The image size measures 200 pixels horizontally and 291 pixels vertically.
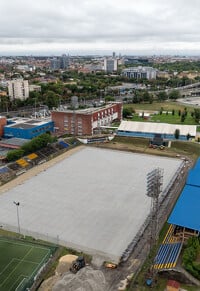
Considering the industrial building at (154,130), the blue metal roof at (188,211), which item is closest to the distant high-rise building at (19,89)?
the industrial building at (154,130)

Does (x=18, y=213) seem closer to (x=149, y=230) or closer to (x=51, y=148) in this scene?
(x=149, y=230)

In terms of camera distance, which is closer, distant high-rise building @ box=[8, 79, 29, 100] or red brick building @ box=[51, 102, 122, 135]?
red brick building @ box=[51, 102, 122, 135]

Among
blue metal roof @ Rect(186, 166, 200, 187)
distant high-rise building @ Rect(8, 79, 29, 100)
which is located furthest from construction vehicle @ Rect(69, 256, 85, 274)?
distant high-rise building @ Rect(8, 79, 29, 100)

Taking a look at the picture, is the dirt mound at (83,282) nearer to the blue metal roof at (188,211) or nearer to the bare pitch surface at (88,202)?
the bare pitch surface at (88,202)

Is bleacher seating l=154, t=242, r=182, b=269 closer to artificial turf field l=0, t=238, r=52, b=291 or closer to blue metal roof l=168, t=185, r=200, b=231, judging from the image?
blue metal roof l=168, t=185, r=200, b=231

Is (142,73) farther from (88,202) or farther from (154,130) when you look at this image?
(88,202)

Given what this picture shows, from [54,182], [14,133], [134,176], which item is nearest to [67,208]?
[54,182]
